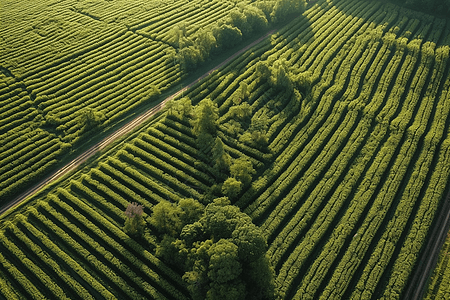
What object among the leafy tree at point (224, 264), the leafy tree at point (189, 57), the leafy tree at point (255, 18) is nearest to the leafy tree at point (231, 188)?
the leafy tree at point (224, 264)

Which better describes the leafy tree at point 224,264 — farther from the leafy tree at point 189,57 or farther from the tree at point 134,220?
the leafy tree at point 189,57

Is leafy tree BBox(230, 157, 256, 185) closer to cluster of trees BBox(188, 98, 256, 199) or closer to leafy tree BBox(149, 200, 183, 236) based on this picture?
cluster of trees BBox(188, 98, 256, 199)

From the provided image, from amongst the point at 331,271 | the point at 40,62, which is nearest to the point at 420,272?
the point at 331,271

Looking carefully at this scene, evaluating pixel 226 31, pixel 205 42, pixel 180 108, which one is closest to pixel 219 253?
pixel 180 108

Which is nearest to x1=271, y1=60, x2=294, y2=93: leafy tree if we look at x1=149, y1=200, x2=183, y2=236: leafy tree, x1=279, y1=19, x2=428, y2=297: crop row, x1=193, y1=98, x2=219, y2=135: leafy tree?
x1=193, y1=98, x2=219, y2=135: leafy tree

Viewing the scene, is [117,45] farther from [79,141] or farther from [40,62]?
[79,141]

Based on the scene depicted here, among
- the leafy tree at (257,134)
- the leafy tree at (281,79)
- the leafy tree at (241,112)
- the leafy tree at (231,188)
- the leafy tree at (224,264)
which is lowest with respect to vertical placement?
the leafy tree at (224,264)
